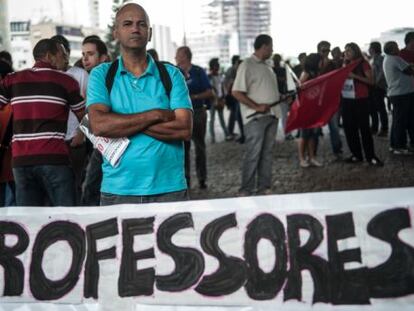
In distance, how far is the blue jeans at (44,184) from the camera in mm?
4109

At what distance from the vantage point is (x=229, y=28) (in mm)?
18328

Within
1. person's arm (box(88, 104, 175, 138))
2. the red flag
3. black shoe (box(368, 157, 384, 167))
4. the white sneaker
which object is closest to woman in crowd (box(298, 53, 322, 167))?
the white sneaker

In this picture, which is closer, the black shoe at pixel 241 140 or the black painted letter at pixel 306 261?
the black painted letter at pixel 306 261

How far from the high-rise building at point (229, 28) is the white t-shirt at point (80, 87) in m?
8.29

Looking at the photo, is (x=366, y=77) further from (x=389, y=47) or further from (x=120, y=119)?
(x=120, y=119)

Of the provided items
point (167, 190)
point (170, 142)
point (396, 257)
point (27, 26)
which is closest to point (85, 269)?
point (167, 190)

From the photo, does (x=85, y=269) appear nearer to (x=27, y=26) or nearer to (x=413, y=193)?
(x=413, y=193)

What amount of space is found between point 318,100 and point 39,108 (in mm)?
4429

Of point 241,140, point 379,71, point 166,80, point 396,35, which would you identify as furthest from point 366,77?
point 166,80

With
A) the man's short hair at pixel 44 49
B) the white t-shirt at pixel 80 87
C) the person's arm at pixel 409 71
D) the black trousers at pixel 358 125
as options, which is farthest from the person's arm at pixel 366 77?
the man's short hair at pixel 44 49

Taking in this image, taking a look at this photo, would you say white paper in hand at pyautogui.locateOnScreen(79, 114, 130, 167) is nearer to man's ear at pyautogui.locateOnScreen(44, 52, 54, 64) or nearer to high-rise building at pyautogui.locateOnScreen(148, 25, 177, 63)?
man's ear at pyautogui.locateOnScreen(44, 52, 54, 64)

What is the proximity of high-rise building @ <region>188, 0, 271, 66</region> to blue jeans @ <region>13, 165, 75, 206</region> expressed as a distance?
947 centimetres

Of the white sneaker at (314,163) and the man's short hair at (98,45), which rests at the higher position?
the man's short hair at (98,45)

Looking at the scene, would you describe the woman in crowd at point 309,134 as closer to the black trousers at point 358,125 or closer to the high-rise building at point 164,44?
the black trousers at point 358,125
